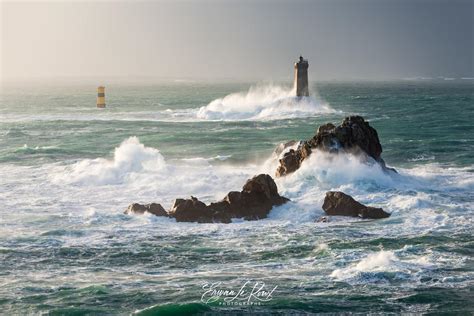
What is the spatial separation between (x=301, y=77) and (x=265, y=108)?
578 centimetres

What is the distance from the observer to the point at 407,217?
94.8 feet

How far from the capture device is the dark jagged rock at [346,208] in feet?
95.1

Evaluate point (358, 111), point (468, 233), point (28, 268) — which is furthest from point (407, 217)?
point (358, 111)

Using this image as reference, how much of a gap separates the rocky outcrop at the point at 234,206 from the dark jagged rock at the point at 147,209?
317mm

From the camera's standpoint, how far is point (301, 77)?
300 ft

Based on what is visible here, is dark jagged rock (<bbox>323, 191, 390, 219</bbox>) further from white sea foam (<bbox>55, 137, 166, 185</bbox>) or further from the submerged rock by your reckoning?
white sea foam (<bbox>55, 137, 166, 185</bbox>)

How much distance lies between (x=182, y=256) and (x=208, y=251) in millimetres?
942

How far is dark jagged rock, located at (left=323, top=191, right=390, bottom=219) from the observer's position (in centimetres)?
2898

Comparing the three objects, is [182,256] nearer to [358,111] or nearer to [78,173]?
[78,173]

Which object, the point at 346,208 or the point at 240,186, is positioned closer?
the point at 346,208

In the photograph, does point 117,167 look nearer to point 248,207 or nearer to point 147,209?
point 147,209

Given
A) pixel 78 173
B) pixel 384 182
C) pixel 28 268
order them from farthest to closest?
1. pixel 78 173
2. pixel 384 182
3. pixel 28 268

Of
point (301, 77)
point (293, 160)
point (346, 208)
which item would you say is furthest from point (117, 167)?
point (301, 77)

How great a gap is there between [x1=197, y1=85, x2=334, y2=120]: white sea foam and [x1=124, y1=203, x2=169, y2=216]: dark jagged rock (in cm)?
5399
